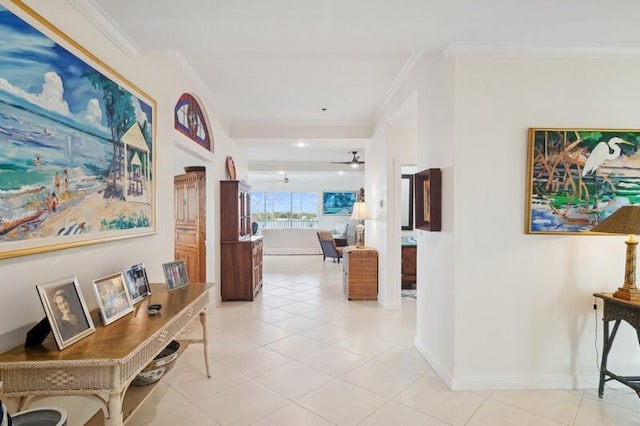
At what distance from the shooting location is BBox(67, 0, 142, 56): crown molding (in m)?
1.93

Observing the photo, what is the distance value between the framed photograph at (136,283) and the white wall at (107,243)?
0.13 m

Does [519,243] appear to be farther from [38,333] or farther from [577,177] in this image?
[38,333]

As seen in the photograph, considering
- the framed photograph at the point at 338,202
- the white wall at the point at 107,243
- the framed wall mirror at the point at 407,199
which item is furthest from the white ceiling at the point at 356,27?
the framed photograph at the point at 338,202

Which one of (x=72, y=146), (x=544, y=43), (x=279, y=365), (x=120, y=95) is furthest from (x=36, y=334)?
(x=544, y=43)

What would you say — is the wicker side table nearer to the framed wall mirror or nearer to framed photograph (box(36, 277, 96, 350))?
the framed wall mirror

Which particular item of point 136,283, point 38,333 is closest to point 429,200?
point 136,283

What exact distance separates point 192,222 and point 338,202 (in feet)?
25.3

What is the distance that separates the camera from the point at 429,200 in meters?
2.91

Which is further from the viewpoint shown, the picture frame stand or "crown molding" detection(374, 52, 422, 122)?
"crown molding" detection(374, 52, 422, 122)

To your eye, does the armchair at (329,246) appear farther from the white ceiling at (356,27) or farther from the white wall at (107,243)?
the white ceiling at (356,27)

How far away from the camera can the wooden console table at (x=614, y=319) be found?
2238 millimetres

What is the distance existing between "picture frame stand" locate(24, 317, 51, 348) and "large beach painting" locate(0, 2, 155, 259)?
337mm

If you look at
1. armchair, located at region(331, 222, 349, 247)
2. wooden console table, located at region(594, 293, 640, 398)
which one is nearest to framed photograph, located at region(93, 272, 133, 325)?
wooden console table, located at region(594, 293, 640, 398)

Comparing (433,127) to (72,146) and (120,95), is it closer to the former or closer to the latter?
(120,95)
